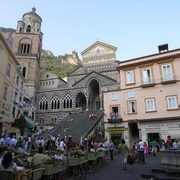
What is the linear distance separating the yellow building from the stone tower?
1823cm

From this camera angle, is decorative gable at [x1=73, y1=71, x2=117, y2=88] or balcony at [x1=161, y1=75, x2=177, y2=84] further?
decorative gable at [x1=73, y1=71, x2=117, y2=88]

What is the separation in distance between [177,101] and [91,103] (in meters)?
23.7

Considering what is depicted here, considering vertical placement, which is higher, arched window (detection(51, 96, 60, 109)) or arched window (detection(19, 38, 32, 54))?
arched window (detection(19, 38, 32, 54))

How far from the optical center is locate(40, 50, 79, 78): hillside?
87.8 meters

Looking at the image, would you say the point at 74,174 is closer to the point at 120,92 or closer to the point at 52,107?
the point at 120,92

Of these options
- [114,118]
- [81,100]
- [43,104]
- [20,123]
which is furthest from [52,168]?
[43,104]

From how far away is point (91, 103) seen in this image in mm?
40188

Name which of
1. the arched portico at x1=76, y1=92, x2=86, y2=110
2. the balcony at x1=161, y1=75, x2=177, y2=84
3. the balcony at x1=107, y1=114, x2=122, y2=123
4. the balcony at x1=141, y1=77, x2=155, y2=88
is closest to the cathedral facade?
the arched portico at x1=76, y1=92, x2=86, y2=110

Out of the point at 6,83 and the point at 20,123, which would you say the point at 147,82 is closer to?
the point at 6,83

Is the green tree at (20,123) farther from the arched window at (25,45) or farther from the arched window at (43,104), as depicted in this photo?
the arched window at (25,45)

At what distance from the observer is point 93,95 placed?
1623 inches

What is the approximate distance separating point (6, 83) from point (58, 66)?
260ft

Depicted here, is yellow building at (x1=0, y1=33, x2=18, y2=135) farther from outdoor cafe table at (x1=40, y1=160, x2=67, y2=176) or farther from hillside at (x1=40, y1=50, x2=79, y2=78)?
hillside at (x1=40, y1=50, x2=79, y2=78)

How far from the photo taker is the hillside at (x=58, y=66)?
87.8 metres
